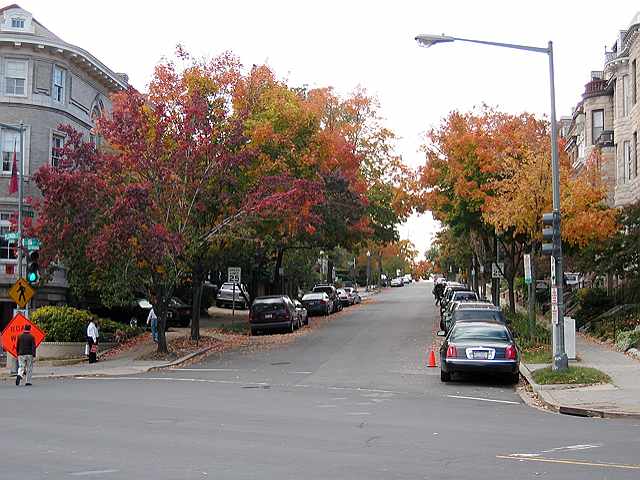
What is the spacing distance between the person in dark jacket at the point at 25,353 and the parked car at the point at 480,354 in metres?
10.7

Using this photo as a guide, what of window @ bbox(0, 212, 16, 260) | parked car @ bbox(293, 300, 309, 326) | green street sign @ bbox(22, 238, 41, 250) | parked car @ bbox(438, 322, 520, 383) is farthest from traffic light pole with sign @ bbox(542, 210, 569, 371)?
window @ bbox(0, 212, 16, 260)

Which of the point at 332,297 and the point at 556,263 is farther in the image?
the point at 332,297

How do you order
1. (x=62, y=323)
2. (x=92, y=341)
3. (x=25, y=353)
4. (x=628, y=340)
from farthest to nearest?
1. (x=62, y=323)
2. (x=92, y=341)
3. (x=628, y=340)
4. (x=25, y=353)

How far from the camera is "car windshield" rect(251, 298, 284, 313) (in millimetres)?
37406

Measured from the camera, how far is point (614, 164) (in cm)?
4406

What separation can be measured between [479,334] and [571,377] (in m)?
2.43

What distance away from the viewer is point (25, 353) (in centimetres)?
2253

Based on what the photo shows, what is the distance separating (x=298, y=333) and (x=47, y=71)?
15883 millimetres

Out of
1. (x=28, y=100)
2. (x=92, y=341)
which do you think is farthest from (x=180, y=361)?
(x=28, y=100)

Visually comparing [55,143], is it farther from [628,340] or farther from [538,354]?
[628,340]

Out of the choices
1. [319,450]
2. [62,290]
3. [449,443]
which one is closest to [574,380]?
[449,443]

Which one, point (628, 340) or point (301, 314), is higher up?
point (301, 314)

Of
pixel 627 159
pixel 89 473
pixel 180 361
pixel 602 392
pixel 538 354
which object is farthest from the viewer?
pixel 627 159

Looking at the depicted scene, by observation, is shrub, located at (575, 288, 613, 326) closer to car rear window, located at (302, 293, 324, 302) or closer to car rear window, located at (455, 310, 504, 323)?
car rear window, located at (455, 310, 504, 323)
